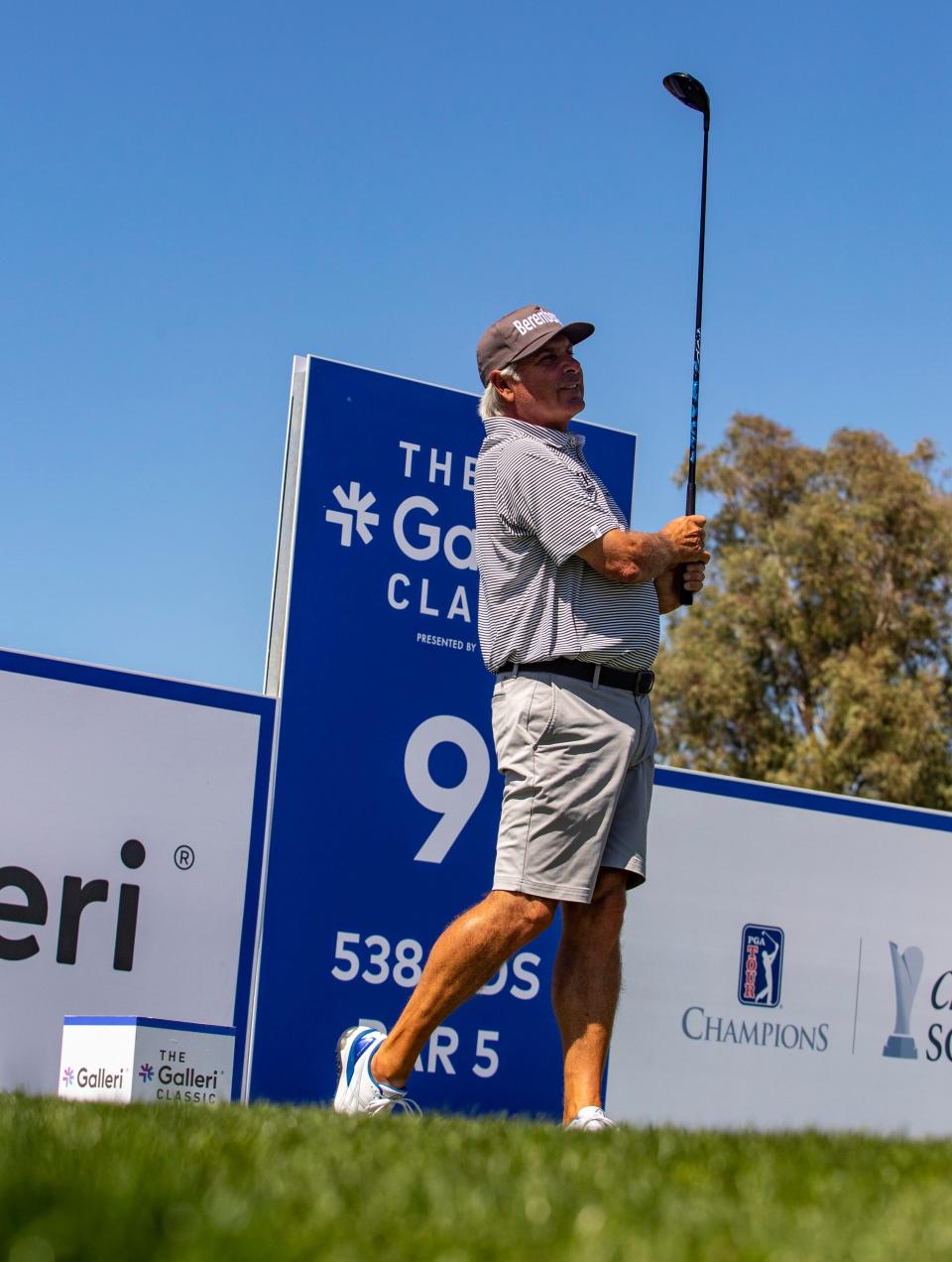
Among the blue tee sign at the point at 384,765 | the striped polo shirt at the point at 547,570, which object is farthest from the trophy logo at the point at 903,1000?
the striped polo shirt at the point at 547,570

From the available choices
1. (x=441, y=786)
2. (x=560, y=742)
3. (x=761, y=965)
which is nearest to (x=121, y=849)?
(x=441, y=786)

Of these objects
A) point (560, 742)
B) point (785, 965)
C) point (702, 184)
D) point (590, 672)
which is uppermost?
point (702, 184)

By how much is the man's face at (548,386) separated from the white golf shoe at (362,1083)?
163cm

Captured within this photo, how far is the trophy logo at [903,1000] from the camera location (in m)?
6.80

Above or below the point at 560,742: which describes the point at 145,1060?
below

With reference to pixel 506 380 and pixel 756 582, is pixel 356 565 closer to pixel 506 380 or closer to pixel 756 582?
pixel 506 380

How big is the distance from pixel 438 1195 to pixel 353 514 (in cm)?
379

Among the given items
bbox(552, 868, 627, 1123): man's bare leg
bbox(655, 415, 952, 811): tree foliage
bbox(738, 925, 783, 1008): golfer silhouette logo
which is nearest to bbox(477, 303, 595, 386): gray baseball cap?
bbox(552, 868, 627, 1123): man's bare leg

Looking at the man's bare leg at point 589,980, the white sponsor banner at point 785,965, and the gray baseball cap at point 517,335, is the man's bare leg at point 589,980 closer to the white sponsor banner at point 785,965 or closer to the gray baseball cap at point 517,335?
the gray baseball cap at point 517,335

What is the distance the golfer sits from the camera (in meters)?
4.19

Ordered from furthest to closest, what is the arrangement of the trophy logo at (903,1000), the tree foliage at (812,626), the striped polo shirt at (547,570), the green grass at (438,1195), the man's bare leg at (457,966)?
the tree foliage at (812,626), the trophy logo at (903,1000), the striped polo shirt at (547,570), the man's bare leg at (457,966), the green grass at (438,1195)

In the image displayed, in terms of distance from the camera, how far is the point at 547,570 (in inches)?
173

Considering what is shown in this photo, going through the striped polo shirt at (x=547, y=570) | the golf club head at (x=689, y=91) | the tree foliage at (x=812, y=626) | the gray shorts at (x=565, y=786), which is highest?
the tree foliage at (x=812, y=626)

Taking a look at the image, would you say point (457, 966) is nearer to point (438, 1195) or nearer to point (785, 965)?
point (438, 1195)
